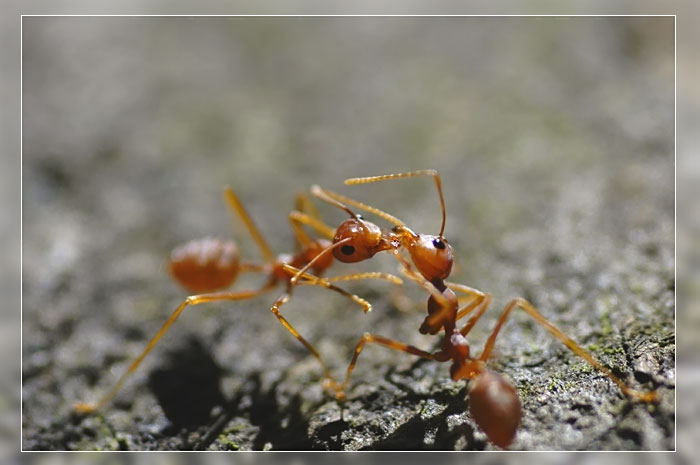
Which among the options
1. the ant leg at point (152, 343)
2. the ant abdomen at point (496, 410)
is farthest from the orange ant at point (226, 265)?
the ant abdomen at point (496, 410)

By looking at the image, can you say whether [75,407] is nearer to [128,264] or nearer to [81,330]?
[81,330]

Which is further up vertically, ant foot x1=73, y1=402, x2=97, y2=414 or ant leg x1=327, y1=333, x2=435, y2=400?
ant leg x1=327, y1=333, x2=435, y2=400

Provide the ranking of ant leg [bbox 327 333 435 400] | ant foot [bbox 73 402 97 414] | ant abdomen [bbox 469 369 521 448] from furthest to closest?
ant foot [bbox 73 402 97 414] → ant leg [bbox 327 333 435 400] → ant abdomen [bbox 469 369 521 448]

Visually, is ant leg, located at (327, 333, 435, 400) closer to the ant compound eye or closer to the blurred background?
the blurred background

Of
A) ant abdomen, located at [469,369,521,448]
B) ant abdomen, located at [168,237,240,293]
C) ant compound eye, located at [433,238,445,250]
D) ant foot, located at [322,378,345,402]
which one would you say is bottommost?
ant foot, located at [322,378,345,402]

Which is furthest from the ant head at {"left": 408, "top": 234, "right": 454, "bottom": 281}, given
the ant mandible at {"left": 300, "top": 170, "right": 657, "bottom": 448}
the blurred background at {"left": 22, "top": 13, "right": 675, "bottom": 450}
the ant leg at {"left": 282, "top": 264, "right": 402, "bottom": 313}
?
the blurred background at {"left": 22, "top": 13, "right": 675, "bottom": 450}

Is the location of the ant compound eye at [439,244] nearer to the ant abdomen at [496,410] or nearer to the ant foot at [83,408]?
the ant abdomen at [496,410]

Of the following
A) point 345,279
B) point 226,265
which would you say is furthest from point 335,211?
point 345,279

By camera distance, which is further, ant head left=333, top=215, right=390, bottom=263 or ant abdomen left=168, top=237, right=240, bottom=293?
ant abdomen left=168, top=237, right=240, bottom=293

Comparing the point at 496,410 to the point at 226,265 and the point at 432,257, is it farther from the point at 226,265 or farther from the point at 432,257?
the point at 226,265
